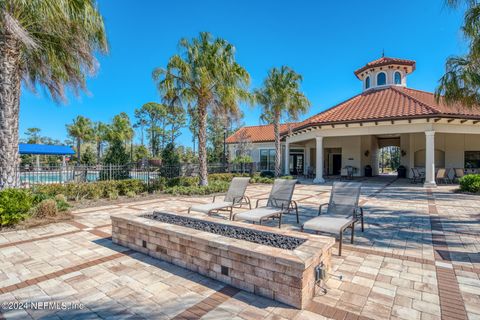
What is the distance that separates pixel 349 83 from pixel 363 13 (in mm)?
13770

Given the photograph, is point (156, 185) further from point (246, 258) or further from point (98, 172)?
point (246, 258)

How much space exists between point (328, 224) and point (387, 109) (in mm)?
14432

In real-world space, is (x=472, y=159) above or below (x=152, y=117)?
below

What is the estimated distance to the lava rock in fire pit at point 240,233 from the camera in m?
3.57

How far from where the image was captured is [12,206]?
602cm

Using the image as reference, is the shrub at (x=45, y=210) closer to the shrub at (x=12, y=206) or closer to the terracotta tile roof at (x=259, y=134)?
the shrub at (x=12, y=206)

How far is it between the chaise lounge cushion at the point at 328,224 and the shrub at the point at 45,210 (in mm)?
6786

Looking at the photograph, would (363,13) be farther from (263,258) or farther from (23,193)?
(23,193)

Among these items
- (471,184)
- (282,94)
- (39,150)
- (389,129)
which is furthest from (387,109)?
(39,150)

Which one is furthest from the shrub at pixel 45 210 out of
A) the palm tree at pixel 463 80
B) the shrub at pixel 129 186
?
the palm tree at pixel 463 80

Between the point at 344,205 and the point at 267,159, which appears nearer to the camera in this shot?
the point at 344,205

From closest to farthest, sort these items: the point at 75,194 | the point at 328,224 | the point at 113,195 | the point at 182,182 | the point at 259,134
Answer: the point at 328,224 → the point at 75,194 → the point at 113,195 → the point at 182,182 → the point at 259,134

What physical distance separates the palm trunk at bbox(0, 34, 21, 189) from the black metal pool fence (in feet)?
10.1

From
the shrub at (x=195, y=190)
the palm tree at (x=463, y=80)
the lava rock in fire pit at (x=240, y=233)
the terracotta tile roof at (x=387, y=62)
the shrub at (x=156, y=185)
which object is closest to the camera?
the lava rock in fire pit at (x=240, y=233)
